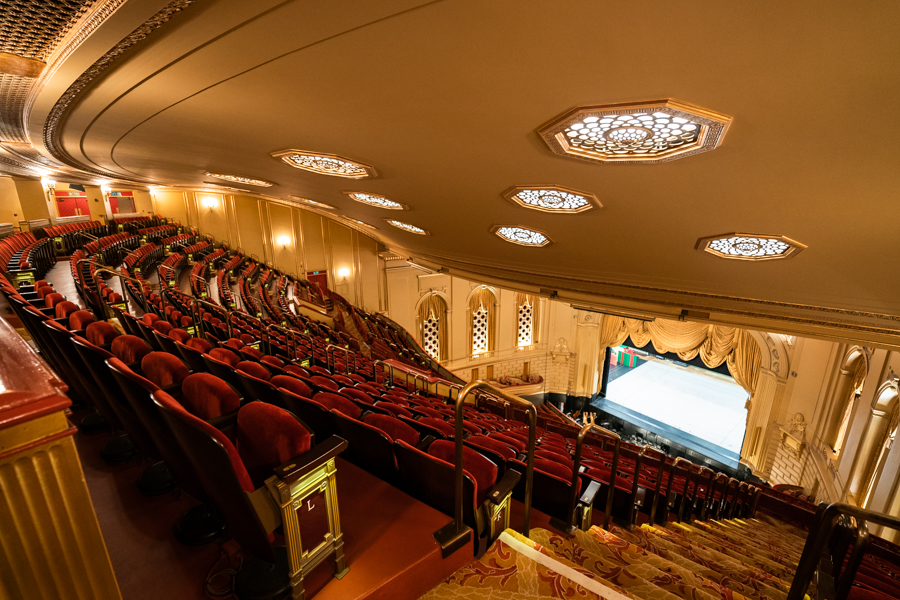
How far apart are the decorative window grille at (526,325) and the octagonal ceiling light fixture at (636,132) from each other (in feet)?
43.8

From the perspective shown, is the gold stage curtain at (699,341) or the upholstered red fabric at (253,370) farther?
the gold stage curtain at (699,341)

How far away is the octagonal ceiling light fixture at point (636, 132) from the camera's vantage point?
1.82 meters

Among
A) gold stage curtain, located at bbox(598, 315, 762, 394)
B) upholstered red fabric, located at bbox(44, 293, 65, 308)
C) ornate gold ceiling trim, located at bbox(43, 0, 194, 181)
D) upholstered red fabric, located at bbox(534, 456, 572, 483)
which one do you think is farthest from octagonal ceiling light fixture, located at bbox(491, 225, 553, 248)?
gold stage curtain, located at bbox(598, 315, 762, 394)

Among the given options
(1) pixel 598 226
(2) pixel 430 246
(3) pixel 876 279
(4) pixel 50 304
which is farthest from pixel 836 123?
(2) pixel 430 246

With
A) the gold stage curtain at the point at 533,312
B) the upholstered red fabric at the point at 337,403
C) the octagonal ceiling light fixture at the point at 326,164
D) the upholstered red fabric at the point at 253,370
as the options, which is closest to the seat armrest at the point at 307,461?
the upholstered red fabric at the point at 337,403

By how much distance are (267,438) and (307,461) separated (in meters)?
0.21

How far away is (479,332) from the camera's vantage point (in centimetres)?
1542

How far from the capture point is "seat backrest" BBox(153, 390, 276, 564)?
44.8 inches

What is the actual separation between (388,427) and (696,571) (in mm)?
2187

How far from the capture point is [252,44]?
5.86 ft

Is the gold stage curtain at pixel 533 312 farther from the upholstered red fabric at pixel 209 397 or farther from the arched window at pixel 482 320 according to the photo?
the upholstered red fabric at pixel 209 397

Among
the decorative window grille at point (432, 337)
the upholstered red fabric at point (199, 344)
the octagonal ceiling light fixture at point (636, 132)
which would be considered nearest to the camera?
the octagonal ceiling light fixture at point (636, 132)

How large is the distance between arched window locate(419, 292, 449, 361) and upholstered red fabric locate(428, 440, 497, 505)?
1229 cm

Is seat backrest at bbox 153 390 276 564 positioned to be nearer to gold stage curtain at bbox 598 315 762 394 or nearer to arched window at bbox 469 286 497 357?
gold stage curtain at bbox 598 315 762 394
